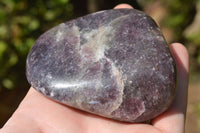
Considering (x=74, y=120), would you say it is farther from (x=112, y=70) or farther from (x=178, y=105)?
(x=178, y=105)

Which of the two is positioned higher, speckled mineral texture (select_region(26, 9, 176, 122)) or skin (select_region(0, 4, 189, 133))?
speckled mineral texture (select_region(26, 9, 176, 122))

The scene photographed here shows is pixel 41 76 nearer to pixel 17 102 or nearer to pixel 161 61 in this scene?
pixel 161 61

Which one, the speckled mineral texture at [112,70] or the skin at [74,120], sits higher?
the speckled mineral texture at [112,70]

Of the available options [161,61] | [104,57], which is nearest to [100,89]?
[104,57]

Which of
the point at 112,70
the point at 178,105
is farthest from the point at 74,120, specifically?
the point at 178,105
